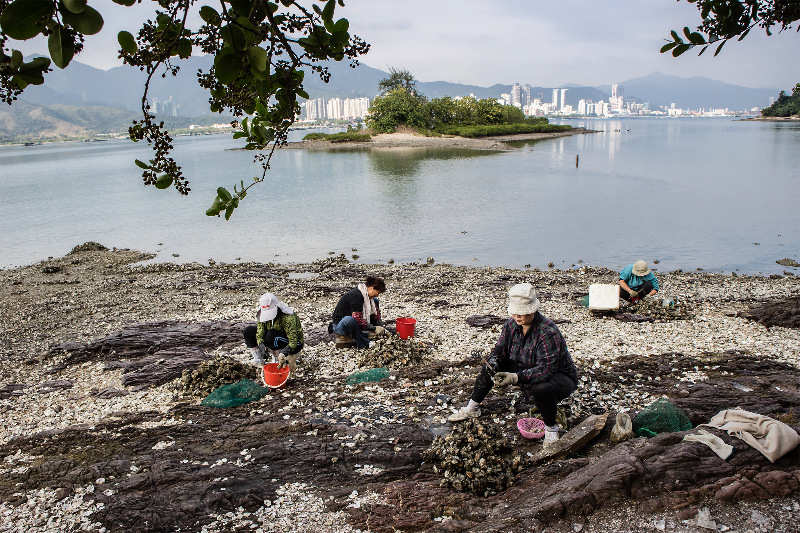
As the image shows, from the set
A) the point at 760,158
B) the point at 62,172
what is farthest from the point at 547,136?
the point at 62,172

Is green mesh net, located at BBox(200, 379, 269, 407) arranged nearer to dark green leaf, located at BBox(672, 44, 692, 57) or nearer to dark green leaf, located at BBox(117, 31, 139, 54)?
dark green leaf, located at BBox(117, 31, 139, 54)

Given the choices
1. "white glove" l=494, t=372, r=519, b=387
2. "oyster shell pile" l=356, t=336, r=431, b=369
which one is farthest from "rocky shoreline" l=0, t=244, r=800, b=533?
"white glove" l=494, t=372, r=519, b=387

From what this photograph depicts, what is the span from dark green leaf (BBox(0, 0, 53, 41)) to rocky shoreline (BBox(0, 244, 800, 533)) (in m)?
4.34

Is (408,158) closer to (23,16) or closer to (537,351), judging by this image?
(537,351)

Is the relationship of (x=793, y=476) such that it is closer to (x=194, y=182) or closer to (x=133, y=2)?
(x=133, y=2)

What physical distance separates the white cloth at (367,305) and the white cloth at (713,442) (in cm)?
604

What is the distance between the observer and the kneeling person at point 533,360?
5.66 m

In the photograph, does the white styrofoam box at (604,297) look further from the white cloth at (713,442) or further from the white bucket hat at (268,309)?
the white bucket hat at (268,309)

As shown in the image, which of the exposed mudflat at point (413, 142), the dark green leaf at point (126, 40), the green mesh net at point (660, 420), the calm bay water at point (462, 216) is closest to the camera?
the dark green leaf at point (126, 40)

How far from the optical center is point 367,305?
9547 mm

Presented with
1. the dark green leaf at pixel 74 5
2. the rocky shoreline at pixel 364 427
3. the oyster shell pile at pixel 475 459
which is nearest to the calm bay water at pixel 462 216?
the rocky shoreline at pixel 364 427

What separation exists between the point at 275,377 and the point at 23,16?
6610mm

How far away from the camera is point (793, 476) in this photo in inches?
153

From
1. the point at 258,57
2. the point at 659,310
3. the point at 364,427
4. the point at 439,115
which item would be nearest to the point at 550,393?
the point at 364,427
